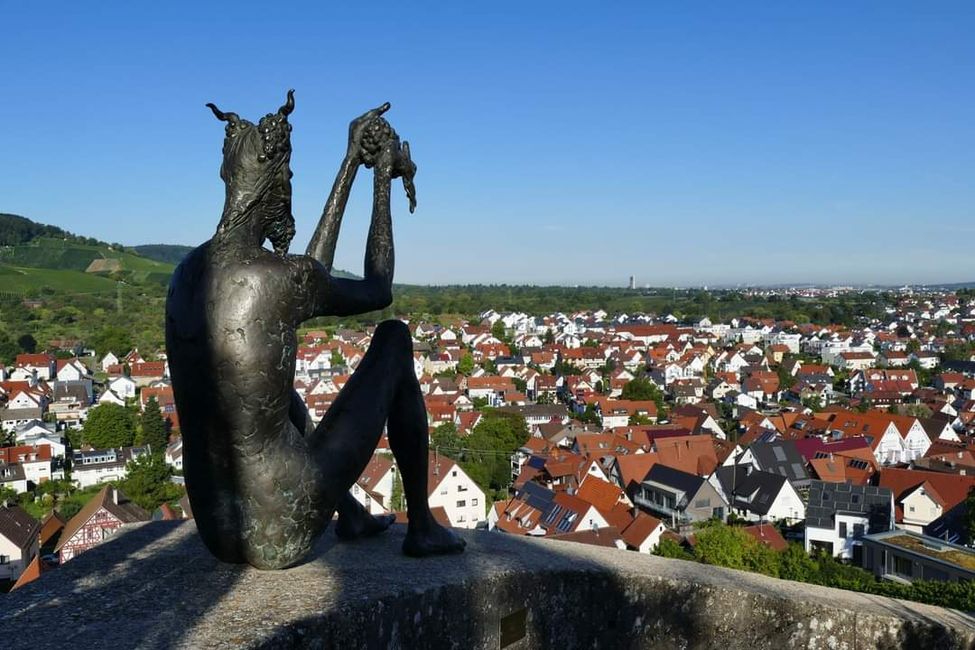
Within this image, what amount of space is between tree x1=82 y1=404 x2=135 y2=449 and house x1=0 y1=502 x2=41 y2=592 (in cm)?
1923

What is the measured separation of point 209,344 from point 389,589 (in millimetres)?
1239

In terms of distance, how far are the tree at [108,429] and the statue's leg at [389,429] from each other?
4560cm

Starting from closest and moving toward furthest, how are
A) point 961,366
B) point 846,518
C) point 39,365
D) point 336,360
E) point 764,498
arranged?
1. point 846,518
2. point 764,498
3. point 39,365
4. point 961,366
5. point 336,360

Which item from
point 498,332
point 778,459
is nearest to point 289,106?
point 778,459

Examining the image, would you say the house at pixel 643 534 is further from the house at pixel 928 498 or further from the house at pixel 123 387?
the house at pixel 123 387

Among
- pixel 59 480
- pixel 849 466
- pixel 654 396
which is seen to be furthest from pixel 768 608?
pixel 654 396

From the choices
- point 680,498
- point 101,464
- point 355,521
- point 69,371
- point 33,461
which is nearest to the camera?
point 355,521

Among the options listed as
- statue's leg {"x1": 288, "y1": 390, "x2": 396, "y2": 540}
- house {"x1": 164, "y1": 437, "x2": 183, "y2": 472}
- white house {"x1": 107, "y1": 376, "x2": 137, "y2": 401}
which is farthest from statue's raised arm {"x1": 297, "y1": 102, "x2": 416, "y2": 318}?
white house {"x1": 107, "y1": 376, "x2": 137, "y2": 401}

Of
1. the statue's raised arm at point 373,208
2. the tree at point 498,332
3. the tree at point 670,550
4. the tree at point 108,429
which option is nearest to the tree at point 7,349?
the tree at point 108,429

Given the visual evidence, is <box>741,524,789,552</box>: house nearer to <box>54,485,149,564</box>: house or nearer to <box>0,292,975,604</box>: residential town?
<box>0,292,975,604</box>: residential town

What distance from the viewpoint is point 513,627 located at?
358cm

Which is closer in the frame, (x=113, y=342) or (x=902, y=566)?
(x=902, y=566)

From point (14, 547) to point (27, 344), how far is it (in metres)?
70.9

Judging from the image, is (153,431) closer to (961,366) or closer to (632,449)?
(632,449)
